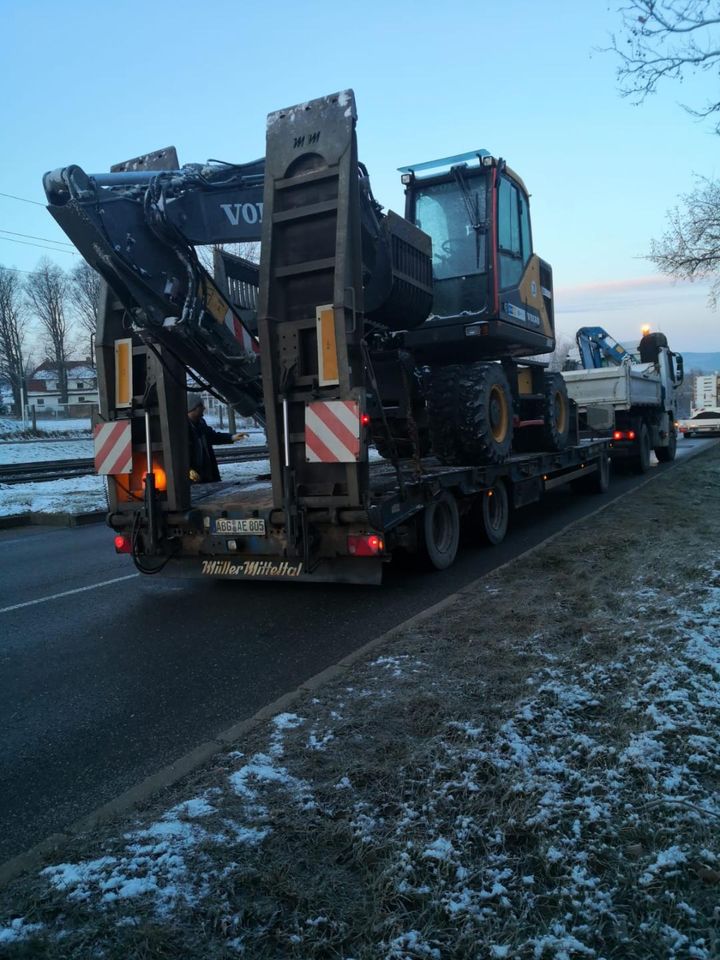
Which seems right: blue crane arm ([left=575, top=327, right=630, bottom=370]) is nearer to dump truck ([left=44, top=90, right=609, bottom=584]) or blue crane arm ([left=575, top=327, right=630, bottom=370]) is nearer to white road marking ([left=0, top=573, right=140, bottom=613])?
dump truck ([left=44, top=90, right=609, bottom=584])

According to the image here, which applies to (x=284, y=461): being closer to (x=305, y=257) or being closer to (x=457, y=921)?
(x=305, y=257)

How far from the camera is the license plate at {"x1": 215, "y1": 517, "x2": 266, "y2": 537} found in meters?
6.22

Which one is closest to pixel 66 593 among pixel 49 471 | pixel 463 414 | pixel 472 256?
pixel 463 414

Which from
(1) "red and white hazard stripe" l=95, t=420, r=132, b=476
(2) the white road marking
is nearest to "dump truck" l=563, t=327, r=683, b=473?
(2) the white road marking

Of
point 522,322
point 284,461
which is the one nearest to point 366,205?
point 284,461

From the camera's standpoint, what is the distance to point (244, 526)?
20.6 ft

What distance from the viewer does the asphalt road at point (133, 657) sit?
364 centimetres

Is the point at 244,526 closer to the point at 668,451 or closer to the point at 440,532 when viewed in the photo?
the point at 440,532

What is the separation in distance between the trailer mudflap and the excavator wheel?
233cm

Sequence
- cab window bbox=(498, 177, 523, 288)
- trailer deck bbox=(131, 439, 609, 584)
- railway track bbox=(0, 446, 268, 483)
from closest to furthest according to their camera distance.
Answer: trailer deck bbox=(131, 439, 609, 584)
cab window bbox=(498, 177, 523, 288)
railway track bbox=(0, 446, 268, 483)

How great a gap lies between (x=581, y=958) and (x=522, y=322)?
27.4ft

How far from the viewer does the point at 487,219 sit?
29.7ft

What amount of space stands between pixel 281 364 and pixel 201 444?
7.46 feet

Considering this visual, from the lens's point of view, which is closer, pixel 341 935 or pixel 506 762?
pixel 341 935
